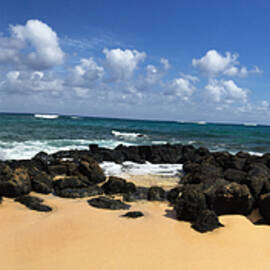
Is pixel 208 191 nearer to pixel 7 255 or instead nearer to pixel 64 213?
pixel 64 213

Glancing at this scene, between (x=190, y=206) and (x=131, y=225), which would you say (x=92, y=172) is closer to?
(x=131, y=225)

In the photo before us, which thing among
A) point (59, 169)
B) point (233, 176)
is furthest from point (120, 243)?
point (59, 169)

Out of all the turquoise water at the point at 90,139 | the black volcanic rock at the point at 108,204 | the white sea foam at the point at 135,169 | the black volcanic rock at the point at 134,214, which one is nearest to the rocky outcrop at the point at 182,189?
the black volcanic rock at the point at 108,204

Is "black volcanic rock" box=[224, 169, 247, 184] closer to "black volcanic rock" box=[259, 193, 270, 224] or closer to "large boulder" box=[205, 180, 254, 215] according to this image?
"large boulder" box=[205, 180, 254, 215]

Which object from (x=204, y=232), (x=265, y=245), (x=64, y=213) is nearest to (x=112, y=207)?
(x=64, y=213)

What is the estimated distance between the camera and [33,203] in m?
6.50

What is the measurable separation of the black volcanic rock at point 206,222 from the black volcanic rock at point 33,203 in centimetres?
350

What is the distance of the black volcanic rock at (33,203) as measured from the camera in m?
6.24

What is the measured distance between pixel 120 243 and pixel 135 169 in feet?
25.9

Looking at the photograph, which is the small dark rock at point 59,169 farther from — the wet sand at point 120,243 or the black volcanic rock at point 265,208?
the black volcanic rock at point 265,208

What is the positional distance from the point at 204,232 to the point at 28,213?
12.9ft

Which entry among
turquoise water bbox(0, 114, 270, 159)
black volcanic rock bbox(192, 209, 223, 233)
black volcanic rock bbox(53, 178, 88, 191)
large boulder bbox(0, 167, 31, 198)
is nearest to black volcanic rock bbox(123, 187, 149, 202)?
black volcanic rock bbox(53, 178, 88, 191)

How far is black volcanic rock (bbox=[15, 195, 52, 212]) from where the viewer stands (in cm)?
624

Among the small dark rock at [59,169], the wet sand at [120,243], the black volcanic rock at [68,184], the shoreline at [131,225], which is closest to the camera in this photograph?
the wet sand at [120,243]
